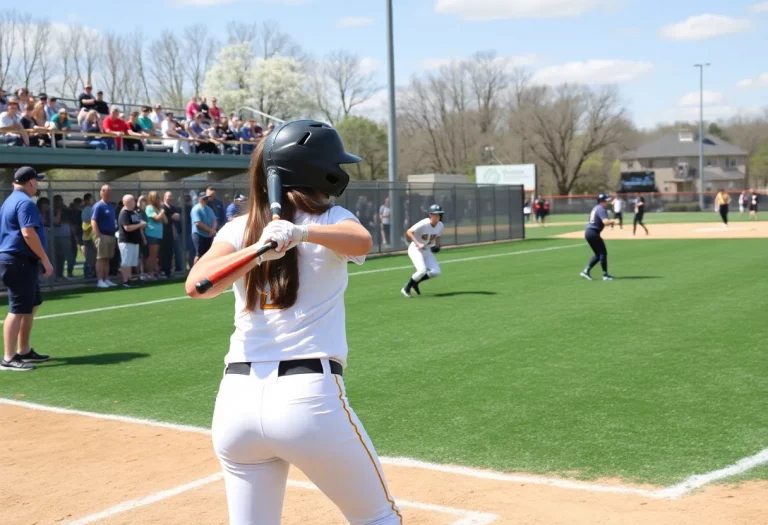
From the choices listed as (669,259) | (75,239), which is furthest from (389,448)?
(669,259)

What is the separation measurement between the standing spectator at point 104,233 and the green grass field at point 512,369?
2080 mm

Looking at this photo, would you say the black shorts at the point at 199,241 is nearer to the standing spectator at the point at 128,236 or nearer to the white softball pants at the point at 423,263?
the standing spectator at the point at 128,236

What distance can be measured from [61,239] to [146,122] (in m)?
9.18

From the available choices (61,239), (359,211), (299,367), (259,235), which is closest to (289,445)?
(299,367)

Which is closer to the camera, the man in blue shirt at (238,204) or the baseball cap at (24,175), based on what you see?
the man in blue shirt at (238,204)

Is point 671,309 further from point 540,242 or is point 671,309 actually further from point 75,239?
point 540,242

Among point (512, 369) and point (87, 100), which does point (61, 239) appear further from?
point (512, 369)

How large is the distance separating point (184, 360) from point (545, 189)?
307ft

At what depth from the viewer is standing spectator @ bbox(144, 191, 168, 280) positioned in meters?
20.2

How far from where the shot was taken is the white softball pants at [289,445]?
278 cm

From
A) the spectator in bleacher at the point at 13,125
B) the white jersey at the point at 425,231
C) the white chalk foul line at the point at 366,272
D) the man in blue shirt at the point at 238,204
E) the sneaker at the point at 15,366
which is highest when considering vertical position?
the spectator in bleacher at the point at 13,125

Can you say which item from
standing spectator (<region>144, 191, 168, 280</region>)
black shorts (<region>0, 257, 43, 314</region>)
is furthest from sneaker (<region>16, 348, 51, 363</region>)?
standing spectator (<region>144, 191, 168, 280</region>)

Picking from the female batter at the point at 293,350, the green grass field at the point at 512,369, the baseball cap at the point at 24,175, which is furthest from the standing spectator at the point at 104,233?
the female batter at the point at 293,350

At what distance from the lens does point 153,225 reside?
20.3 meters
